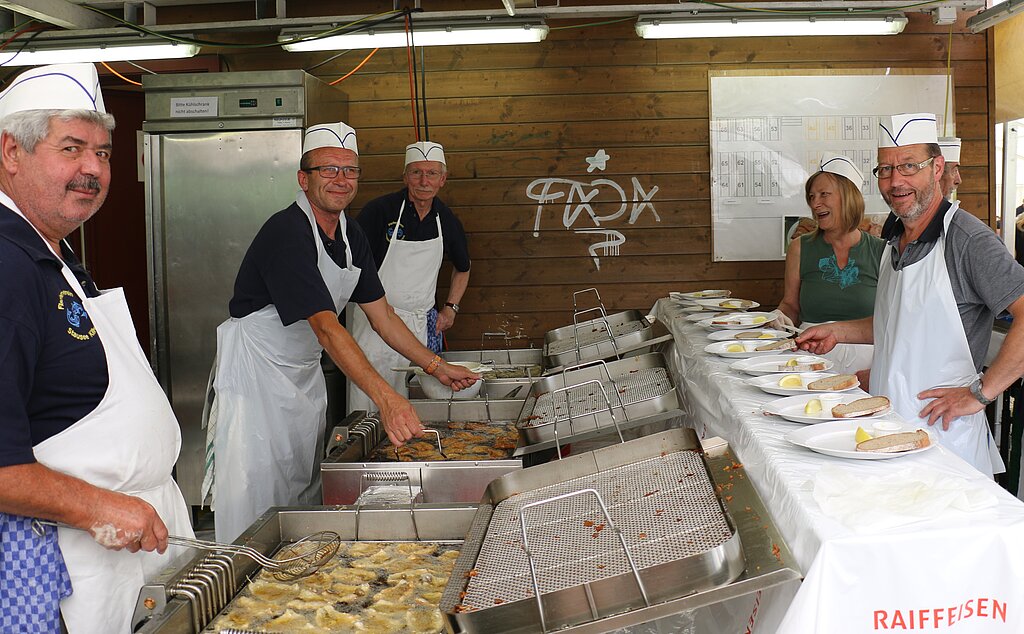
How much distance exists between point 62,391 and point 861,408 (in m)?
1.70

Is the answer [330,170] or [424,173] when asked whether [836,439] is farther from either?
[424,173]

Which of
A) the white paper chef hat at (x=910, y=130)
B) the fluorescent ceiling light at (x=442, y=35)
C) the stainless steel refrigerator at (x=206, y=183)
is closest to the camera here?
the white paper chef hat at (x=910, y=130)

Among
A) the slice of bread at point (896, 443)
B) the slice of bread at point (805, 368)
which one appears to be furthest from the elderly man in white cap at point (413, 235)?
the slice of bread at point (896, 443)

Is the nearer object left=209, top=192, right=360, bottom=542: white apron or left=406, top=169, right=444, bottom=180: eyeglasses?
left=209, top=192, right=360, bottom=542: white apron

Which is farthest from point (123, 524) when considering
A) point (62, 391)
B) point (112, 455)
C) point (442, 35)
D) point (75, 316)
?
point (442, 35)

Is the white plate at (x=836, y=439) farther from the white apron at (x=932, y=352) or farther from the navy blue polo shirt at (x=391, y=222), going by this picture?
the navy blue polo shirt at (x=391, y=222)

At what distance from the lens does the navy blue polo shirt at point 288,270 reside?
9.20 ft

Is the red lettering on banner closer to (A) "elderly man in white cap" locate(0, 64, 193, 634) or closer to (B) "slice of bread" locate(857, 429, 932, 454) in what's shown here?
(B) "slice of bread" locate(857, 429, 932, 454)

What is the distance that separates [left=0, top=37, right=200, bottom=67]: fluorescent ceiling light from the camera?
424 centimetres

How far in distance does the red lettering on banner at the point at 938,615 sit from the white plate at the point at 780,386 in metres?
0.91

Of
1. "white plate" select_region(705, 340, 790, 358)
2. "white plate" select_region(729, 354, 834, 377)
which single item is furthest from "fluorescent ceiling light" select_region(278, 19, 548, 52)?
"white plate" select_region(729, 354, 834, 377)

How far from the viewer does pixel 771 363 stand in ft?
8.72

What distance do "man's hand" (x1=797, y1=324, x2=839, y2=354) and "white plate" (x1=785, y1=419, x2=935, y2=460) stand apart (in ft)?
3.99

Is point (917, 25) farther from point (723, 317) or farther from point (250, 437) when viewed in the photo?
point (250, 437)
